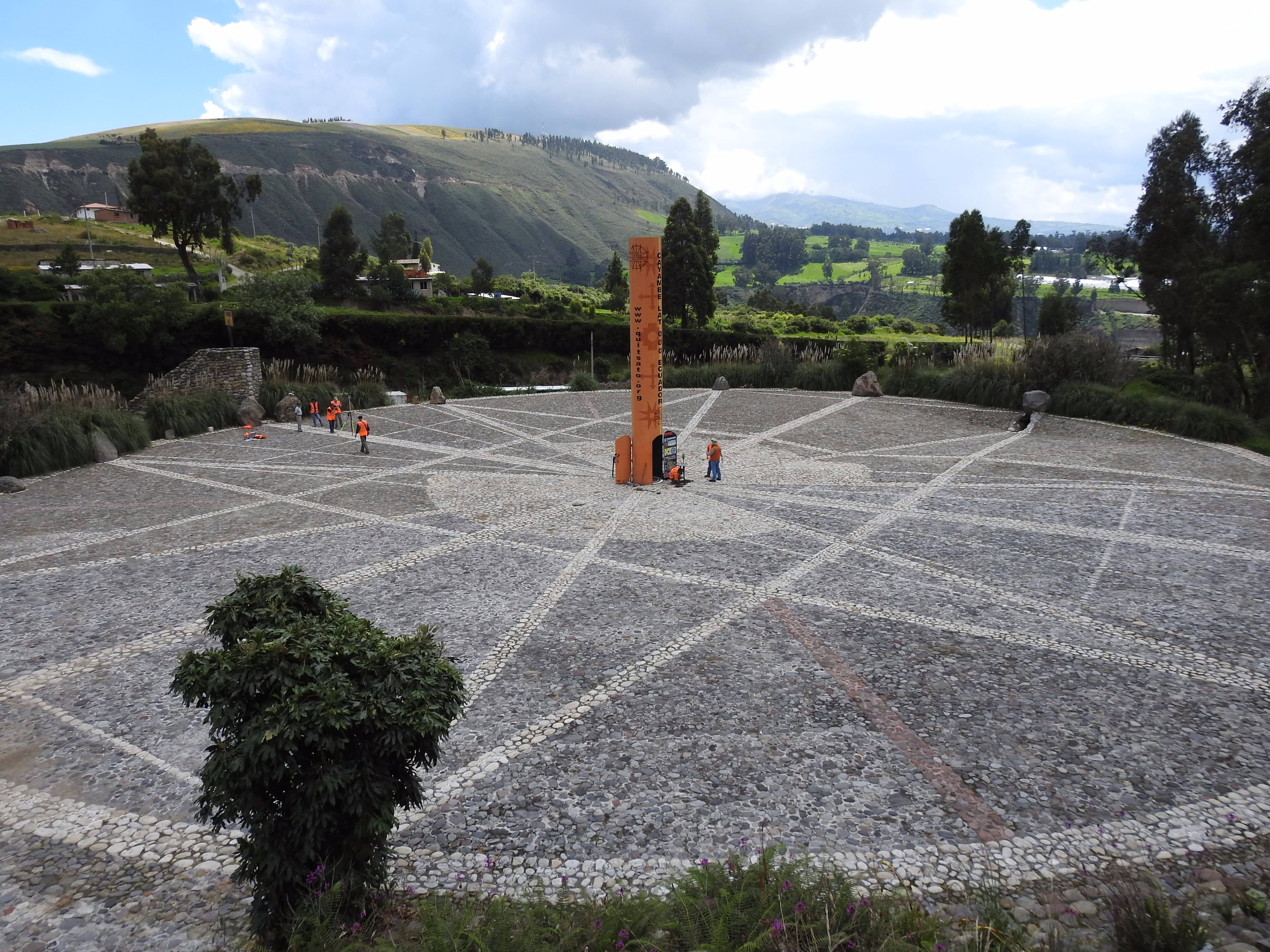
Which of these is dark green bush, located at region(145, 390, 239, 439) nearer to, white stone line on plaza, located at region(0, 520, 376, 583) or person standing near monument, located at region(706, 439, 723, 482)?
white stone line on plaza, located at region(0, 520, 376, 583)

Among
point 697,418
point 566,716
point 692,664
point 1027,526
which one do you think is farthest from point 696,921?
point 697,418

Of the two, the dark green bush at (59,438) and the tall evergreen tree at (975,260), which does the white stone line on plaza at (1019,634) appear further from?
the tall evergreen tree at (975,260)

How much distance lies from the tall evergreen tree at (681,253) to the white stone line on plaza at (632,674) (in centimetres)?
3242

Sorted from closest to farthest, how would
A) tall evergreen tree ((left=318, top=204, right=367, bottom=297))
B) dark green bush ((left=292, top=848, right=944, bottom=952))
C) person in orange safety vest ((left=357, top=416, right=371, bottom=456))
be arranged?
dark green bush ((left=292, top=848, right=944, bottom=952)) < person in orange safety vest ((left=357, top=416, right=371, bottom=456)) < tall evergreen tree ((left=318, top=204, right=367, bottom=297))

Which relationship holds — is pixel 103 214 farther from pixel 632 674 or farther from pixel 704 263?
pixel 632 674

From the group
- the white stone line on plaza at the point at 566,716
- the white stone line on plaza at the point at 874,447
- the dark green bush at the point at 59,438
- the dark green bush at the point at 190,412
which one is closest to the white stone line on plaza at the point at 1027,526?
the white stone line on plaza at the point at 874,447

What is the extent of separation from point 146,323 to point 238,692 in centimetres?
3527

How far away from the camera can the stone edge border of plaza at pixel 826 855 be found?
176 inches

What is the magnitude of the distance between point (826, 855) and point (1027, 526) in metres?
8.11

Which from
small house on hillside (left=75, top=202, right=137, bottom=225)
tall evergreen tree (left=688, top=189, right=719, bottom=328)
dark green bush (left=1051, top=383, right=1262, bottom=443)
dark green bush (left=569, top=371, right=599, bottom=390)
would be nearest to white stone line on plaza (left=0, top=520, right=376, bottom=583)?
dark green bush (left=569, top=371, right=599, bottom=390)

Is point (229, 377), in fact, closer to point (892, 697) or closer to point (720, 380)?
point (720, 380)

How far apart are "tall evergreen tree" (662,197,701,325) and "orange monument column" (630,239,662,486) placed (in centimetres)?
2956

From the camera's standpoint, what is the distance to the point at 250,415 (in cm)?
1970

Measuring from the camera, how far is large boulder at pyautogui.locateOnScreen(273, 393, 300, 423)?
20.2 meters
